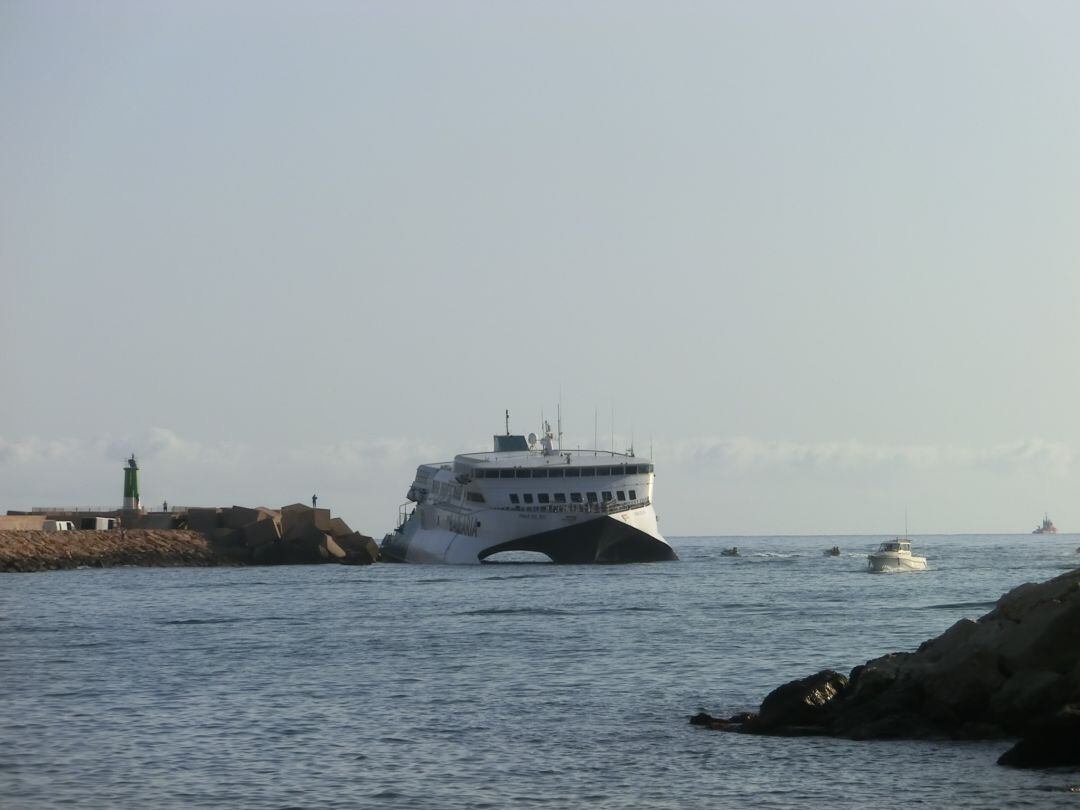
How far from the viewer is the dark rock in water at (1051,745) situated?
1958 cm

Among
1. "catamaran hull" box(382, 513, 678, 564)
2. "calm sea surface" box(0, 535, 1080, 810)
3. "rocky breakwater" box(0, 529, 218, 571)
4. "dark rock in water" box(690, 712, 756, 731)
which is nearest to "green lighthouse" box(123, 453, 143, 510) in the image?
"rocky breakwater" box(0, 529, 218, 571)

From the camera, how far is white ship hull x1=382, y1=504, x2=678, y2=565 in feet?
270

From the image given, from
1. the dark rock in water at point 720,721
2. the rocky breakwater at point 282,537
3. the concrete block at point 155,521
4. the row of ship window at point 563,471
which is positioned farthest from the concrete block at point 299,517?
the dark rock in water at point 720,721

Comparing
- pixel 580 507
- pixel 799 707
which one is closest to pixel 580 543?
pixel 580 507

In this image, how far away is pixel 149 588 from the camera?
6919cm

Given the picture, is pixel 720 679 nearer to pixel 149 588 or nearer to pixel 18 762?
pixel 18 762

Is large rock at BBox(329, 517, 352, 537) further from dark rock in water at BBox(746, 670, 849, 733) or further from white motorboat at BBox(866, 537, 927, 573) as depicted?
dark rock in water at BBox(746, 670, 849, 733)

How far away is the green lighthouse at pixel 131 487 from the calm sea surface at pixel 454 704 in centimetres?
5573

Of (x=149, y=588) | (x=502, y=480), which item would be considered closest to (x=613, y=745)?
(x=149, y=588)

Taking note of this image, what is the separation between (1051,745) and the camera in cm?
1966

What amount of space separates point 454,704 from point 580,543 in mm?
56105

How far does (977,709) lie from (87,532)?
8063 centimetres

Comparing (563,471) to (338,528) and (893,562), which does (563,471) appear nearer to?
(893,562)

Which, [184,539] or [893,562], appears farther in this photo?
[184,539]
